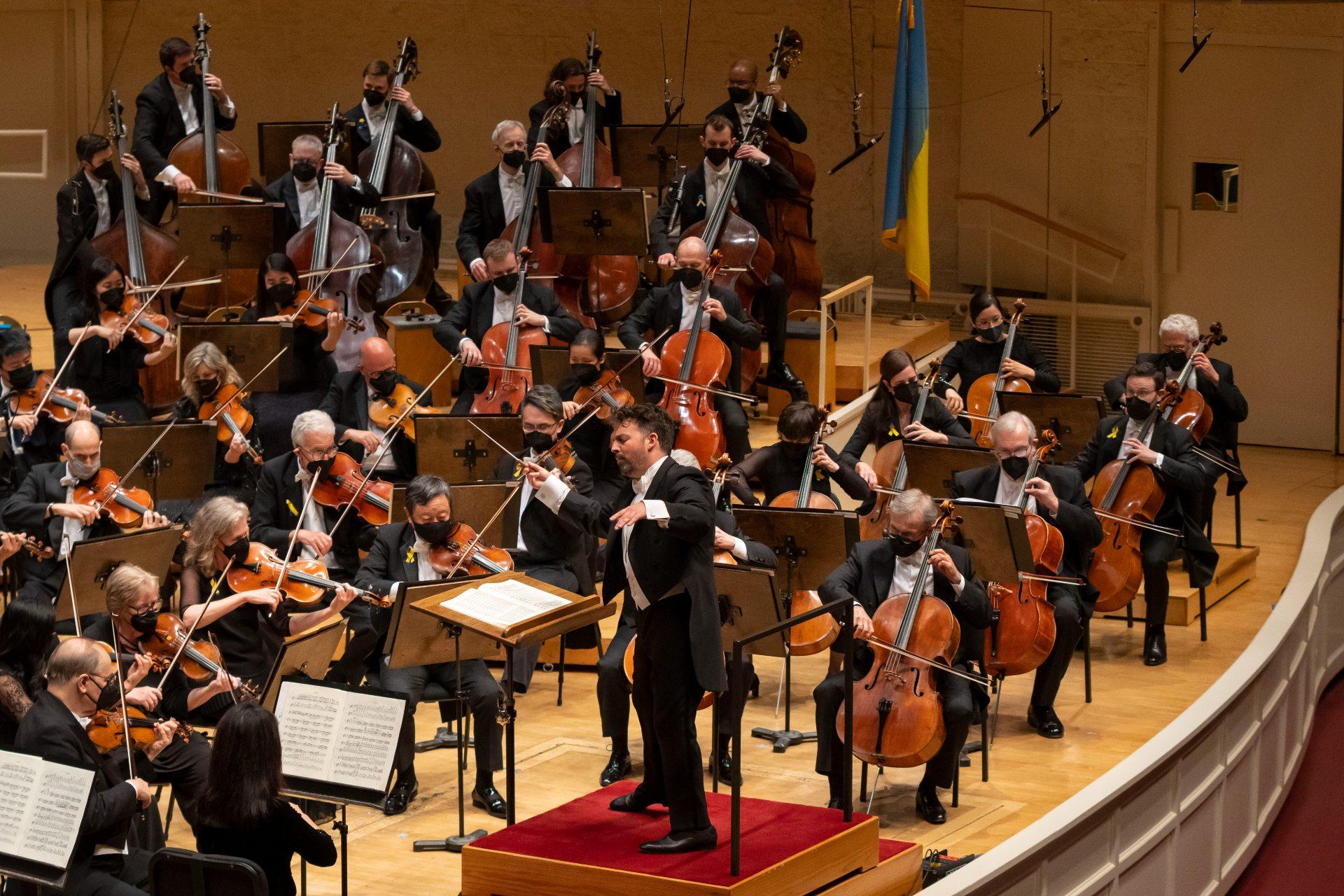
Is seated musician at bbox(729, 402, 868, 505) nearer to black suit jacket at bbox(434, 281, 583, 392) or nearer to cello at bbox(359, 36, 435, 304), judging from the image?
black suit jacket at bbox(434, 281, 583, 392)

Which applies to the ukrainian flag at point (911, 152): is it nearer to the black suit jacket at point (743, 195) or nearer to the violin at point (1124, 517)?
the black suit jacket at point (743, 195)

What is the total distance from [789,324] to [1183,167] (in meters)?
2.71

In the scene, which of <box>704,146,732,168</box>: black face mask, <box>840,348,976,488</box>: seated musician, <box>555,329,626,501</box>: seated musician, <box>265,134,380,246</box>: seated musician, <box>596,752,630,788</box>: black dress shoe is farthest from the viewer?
<box>265,134,380,246</box>: seated musician

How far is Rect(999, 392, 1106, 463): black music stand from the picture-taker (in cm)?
680

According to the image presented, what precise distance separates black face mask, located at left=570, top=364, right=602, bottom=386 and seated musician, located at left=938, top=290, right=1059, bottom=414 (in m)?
1.49

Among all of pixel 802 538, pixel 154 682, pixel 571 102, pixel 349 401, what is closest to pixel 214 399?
pixel 349 401

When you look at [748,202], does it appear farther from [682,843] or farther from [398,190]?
[682,843]

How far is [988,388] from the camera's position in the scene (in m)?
7.25

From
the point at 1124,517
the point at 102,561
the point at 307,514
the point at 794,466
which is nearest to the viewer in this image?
the point at 102,561

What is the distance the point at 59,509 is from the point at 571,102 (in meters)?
3.02

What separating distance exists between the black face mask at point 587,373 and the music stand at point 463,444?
38 centimetres

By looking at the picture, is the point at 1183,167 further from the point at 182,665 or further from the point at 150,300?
the point at 182,665

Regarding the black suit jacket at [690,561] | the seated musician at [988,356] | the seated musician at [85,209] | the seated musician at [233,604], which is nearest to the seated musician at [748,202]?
the seated musician at [988,356]

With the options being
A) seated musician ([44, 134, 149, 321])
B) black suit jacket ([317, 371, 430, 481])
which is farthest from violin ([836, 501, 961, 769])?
seated musician ([44, 134, 149, 321])
